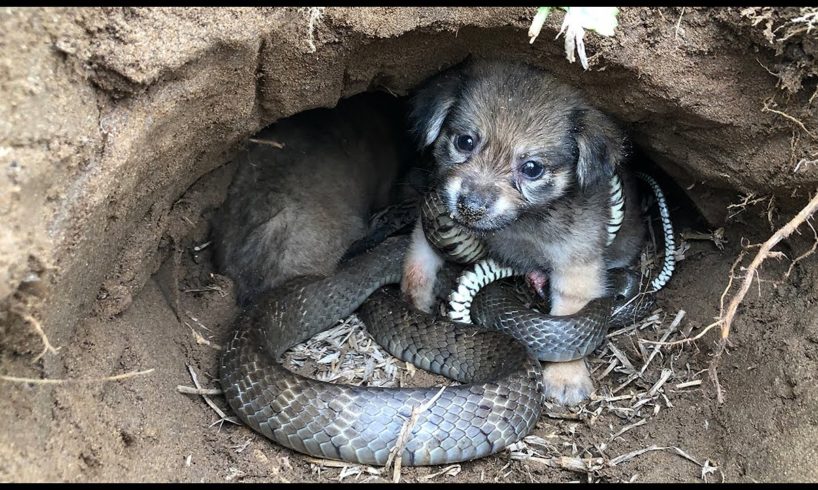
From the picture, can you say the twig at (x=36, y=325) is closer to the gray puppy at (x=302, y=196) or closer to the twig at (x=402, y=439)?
the twig at (x=402, y=439)

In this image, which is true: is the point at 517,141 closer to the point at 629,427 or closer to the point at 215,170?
the point at 629,427

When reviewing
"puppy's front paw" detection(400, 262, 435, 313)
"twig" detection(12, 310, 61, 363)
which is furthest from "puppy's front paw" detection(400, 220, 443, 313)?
"twig" detection(12, 310, 61, 363)

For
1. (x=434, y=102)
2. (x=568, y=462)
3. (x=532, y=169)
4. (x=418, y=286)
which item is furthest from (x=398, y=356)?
(x=434, y=102)

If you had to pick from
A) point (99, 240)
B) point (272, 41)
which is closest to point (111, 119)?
point (99, 240)

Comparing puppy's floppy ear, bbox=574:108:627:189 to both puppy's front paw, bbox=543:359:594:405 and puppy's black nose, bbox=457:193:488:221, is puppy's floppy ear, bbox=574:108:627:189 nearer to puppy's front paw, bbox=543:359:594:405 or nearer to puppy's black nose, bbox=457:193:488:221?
puppy's black nose, bbox=457:193:488:221

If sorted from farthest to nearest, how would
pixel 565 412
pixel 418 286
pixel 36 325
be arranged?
1. pixel 418 286
2. pixel 565 412
3. pixel 36 325

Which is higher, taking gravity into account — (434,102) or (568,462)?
(434,102)

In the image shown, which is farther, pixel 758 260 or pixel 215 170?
pixel 215 170

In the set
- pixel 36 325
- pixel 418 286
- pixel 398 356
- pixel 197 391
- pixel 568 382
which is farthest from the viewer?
pixel 418 286
